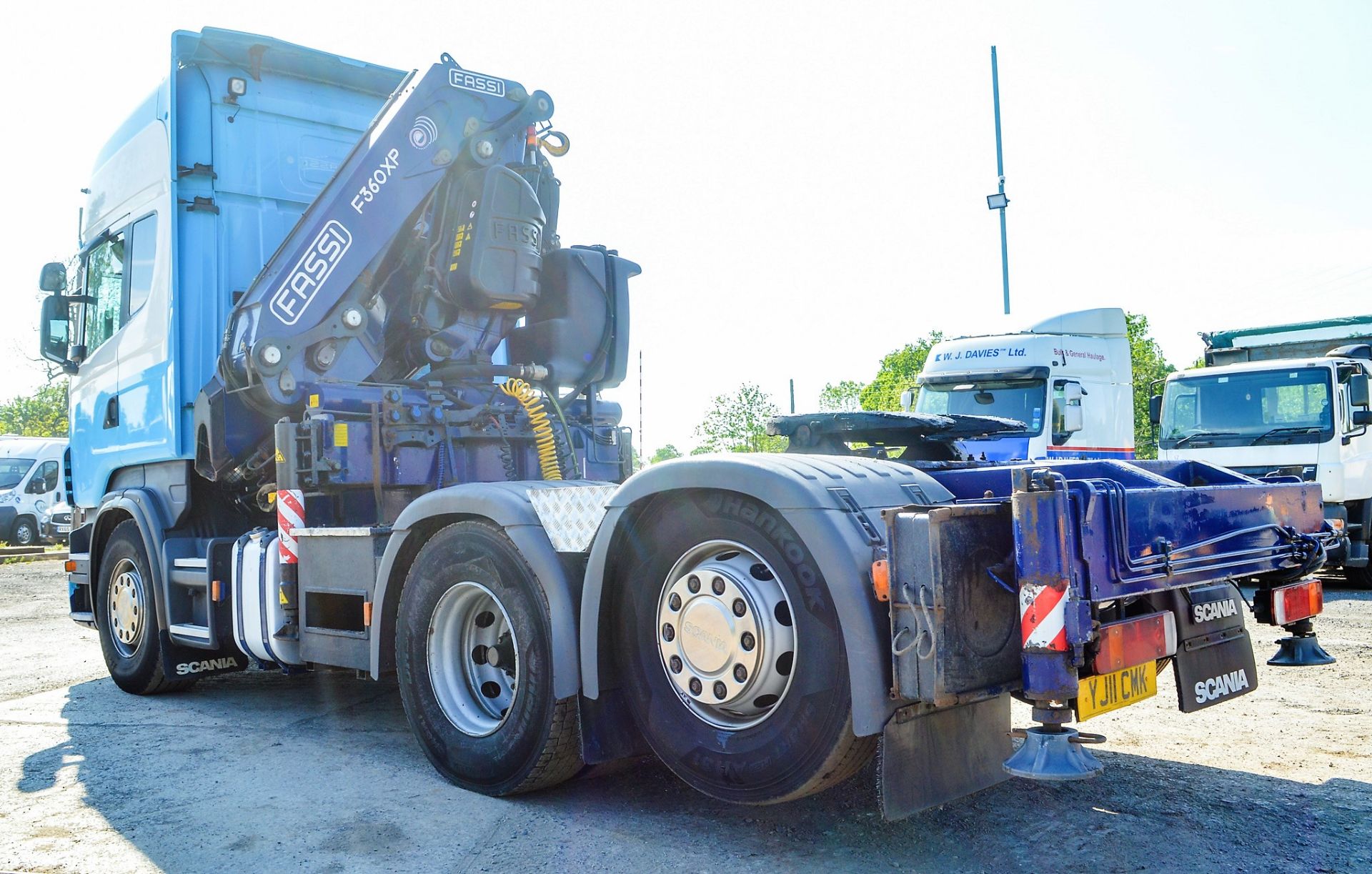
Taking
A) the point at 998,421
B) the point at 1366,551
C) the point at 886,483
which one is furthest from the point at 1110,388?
the point at 886,483

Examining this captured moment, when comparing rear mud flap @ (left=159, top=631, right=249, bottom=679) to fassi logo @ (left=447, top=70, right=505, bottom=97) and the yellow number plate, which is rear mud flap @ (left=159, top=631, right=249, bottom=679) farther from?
the yellow number plate

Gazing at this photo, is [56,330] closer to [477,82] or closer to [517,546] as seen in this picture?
[477,82]

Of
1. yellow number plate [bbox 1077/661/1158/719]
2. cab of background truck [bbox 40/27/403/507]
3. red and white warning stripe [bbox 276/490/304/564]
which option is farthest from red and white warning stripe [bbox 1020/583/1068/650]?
cab of background truck [bbox 40/27/403/507]

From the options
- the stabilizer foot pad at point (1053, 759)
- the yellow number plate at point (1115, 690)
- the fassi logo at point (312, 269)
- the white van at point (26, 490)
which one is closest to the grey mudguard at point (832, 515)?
the stabilizer foot pad at point (1053, 759)

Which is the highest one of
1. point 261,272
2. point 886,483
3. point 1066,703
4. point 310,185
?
point 310,185

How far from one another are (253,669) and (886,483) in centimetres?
633

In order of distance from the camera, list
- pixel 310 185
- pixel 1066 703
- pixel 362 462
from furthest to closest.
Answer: pixel 310 185
pixel 362 462
pixel 1066 703

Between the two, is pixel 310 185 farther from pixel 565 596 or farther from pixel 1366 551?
pixel 1366 551

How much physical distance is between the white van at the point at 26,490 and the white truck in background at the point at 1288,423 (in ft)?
84.3

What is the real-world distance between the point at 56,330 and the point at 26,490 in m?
22.9

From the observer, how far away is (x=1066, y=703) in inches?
127

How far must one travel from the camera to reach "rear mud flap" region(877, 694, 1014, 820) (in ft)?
10.9

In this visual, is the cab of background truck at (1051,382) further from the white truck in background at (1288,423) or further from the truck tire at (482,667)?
the truck tire at (482,667)

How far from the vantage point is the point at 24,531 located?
27.8m
